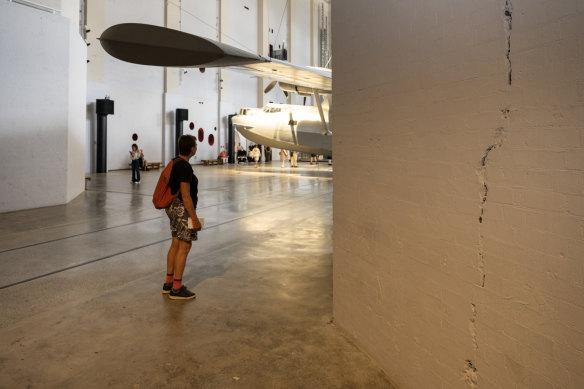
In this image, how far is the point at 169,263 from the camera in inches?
150

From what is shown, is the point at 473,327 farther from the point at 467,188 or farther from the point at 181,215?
the point at 181,215


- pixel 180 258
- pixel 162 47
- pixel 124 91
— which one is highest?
pixel 124 91

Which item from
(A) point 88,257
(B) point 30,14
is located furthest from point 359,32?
(B) point 30,14

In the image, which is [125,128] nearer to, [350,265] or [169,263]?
[169,263]

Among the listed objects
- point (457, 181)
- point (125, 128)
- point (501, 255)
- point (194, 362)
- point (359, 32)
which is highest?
point (125, 128)

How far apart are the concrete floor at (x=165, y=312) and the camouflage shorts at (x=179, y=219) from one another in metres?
0.63

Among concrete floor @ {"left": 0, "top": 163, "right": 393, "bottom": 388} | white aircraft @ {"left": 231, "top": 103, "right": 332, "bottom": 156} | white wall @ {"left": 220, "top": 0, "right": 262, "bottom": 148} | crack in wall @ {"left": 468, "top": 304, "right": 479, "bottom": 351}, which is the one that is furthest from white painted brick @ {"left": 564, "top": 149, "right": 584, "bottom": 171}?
white wall @ {"left": 220, "top": 0, "right": 262, "bottom": 148}

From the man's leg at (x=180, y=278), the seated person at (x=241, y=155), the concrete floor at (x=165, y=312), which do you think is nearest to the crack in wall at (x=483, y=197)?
the concrete floor at (x=165, y=312)

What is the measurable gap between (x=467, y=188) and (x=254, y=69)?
430 centimetres

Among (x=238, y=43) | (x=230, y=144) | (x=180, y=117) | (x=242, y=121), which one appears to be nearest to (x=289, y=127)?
(x=242, y=121)

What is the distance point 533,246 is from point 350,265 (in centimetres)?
150

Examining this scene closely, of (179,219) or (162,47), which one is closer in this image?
(162,47)

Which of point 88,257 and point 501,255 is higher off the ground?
point 501,255

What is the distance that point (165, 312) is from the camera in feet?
11.1
